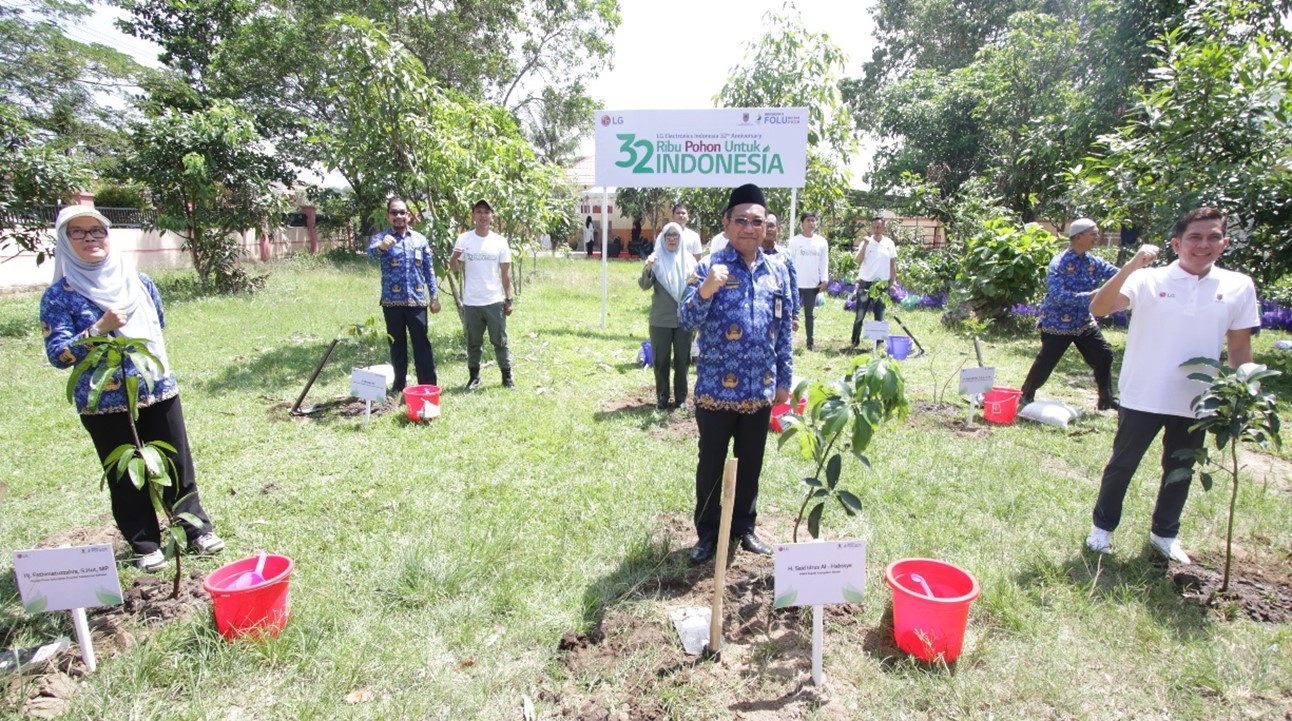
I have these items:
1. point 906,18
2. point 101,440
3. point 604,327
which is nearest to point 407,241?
point 101,440

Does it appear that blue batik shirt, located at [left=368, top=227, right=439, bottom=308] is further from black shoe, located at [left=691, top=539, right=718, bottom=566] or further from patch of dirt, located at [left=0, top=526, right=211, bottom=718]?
black shoe, located at [left=691, top=539, right=718, bottom=566]

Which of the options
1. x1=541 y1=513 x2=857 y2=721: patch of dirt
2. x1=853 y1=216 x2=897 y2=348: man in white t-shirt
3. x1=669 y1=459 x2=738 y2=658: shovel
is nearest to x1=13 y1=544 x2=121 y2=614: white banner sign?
x1=541 y1=513 x2=857 y2=721: patch of dirt

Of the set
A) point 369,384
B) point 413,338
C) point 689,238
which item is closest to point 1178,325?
point 689,238

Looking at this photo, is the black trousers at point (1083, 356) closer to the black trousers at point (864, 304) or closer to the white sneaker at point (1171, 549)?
the black trousers at point (864, 304)

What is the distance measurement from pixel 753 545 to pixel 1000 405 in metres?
3.36

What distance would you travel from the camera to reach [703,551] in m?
3.39

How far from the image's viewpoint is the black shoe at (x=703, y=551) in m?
3.38

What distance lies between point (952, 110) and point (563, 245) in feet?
50.5

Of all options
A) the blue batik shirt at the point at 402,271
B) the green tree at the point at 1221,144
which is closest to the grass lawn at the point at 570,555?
the blue batik shirt at the point at 402,271

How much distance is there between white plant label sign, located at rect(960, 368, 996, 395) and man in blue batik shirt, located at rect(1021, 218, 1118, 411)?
0.98 m

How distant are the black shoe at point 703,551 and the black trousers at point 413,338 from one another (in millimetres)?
3619

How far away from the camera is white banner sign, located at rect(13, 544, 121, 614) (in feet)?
8.10

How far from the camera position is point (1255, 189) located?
6.67 m

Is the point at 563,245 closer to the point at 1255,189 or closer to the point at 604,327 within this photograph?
the point at 604,327
